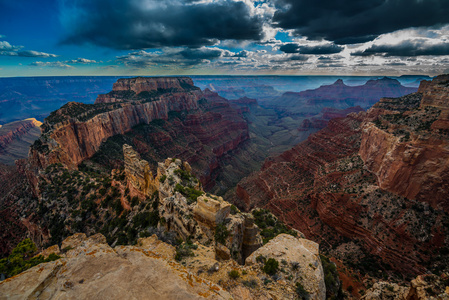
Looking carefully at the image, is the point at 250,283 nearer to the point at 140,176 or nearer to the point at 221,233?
the point at 221,233

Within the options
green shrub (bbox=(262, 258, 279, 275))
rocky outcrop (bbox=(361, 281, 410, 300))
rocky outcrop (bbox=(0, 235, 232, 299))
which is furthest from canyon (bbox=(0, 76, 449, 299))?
rocky outcrop (bbox=(361, 281, 410, 300))

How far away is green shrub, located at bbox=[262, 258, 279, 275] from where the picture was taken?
17.1 m

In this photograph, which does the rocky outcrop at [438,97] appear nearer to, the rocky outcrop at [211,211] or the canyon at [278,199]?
the canyon at [278,199]

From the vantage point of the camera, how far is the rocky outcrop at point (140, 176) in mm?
34969

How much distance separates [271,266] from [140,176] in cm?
2804

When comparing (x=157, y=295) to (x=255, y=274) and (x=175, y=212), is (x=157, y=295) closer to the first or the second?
(x=255, y=274)

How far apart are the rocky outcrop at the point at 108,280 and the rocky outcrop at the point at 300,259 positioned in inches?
450

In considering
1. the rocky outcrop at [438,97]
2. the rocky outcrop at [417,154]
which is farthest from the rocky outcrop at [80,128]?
the rocky outcrop at [438,97]

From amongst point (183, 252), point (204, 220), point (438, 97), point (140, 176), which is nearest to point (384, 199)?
point (438, 97)

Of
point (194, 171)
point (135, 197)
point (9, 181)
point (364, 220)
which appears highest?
point (135, 197)

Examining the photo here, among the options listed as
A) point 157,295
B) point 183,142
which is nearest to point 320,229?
point 157,295

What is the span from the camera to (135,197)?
36438mm

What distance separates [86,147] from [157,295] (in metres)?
73.1

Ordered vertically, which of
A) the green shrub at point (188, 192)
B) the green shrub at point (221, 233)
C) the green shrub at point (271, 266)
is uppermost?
the green shrub at point (188, 192)
